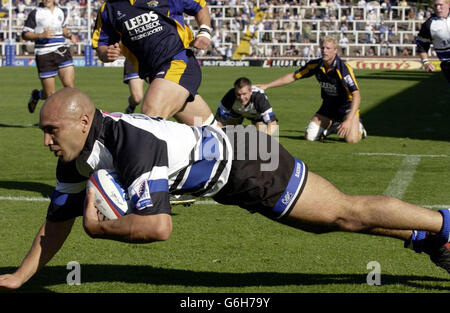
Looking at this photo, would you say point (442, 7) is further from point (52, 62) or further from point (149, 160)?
point (149, 160)

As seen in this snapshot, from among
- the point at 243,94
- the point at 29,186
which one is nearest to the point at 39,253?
the point at 29,186

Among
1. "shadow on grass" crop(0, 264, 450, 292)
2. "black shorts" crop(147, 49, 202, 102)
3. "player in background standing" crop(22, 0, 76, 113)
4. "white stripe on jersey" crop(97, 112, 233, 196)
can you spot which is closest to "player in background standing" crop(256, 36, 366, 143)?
"player in background standing" crop(22, 0, 76, 113)

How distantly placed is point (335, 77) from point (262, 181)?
9.37 meters

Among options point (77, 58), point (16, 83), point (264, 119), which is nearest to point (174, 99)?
point (264, 119)

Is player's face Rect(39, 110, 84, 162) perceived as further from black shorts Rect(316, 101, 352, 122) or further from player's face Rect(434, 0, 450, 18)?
player's face Rect(434, 0, 450, 18)

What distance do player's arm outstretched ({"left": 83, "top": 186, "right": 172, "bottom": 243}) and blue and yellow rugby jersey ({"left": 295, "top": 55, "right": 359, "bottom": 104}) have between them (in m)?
9.82

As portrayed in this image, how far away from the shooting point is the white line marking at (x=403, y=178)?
8.79 metres

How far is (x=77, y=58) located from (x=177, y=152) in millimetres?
41939

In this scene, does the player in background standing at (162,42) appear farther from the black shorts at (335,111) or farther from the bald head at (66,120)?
the black shorts at (335,111)

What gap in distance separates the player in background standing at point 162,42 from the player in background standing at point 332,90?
16.3 feet

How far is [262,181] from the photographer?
4.73 meters

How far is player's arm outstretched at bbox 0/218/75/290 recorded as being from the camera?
16.4 feet

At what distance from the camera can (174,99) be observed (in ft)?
24.7
